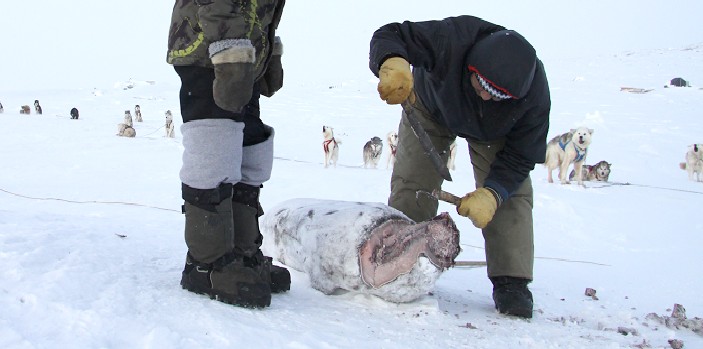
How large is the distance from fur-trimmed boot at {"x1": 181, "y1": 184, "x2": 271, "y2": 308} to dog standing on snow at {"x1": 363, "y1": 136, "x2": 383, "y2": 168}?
10.0 meters

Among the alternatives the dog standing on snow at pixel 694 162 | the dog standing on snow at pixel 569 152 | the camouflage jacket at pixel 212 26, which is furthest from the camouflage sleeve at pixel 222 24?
the dog standing on snow at pixel 694 162

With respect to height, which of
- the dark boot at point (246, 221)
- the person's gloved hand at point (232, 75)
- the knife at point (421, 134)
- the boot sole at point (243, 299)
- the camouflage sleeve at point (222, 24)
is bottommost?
the boot sole at point (243, 299)

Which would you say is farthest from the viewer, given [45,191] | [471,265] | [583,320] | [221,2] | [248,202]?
[45,191]

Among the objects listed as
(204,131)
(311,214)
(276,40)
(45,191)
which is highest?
(276,40)

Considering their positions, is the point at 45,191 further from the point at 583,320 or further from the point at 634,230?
the point at 634,230

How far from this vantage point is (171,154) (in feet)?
32.7

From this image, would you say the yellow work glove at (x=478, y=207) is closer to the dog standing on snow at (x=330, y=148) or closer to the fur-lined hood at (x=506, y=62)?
the fur-lined hood at (x=506, y=62)

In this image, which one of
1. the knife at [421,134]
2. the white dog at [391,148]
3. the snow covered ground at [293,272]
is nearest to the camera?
the snow covered ground at [293,272]

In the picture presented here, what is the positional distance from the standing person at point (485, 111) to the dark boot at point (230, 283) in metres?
0.84

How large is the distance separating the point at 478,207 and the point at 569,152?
790cm

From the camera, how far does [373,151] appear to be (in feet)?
39.6

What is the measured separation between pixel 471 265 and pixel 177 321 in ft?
7.89

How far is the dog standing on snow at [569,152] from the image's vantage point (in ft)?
31.7

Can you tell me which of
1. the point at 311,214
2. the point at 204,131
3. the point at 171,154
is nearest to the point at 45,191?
the point at 171,154
